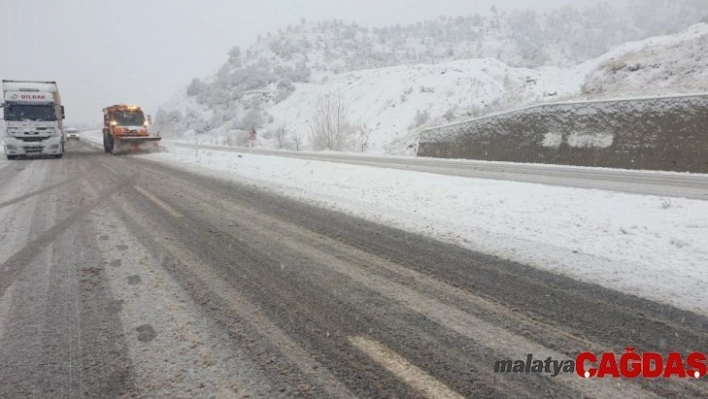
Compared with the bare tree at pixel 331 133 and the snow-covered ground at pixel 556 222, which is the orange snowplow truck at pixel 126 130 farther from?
the snow-covered ground at pixel 556 222

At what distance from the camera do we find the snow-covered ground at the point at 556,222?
436cm

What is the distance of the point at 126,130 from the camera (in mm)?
24609

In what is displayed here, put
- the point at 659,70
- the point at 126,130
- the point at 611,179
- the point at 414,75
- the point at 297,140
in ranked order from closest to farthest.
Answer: the point at 611,179, the point at 659,70, the point at 126,130, the point at 297,140, the point at 414,75

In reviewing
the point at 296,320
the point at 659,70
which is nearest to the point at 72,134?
the point at 659,70

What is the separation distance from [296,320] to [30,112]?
24056 mm

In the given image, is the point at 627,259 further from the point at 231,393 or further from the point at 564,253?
the point at 231,393

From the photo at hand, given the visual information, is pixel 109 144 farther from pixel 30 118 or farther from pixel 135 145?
pixel 30 118

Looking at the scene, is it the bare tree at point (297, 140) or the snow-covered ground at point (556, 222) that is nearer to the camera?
the snow-covered ground at point (556, 222)

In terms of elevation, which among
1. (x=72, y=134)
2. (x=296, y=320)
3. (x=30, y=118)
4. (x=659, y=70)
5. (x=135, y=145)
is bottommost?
(x=296, y=320)

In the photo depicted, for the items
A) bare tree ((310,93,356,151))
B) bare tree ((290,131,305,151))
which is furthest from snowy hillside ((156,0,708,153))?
bare tree ((310,93,356,151))

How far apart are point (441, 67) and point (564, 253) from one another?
1844 inches

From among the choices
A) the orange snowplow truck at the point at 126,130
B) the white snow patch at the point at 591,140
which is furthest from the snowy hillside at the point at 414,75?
the orange snowplow truck at the point at 126,130

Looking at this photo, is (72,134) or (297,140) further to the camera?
(72,134)

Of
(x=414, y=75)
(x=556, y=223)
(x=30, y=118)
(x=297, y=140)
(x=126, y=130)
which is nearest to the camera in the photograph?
(x=556, y=223)
